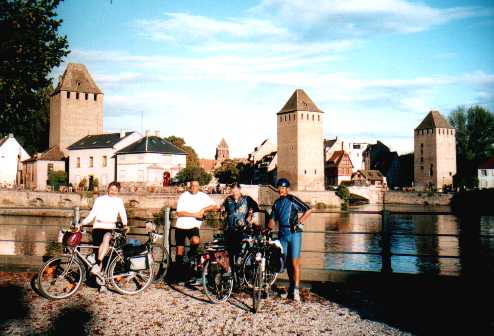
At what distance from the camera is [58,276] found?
626cm

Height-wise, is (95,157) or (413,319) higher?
(95,157)

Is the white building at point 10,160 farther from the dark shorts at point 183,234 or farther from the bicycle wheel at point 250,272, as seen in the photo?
the bicycle wheel at point 250,272

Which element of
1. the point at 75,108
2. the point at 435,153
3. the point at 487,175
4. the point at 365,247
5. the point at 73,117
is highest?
the point at 75,108

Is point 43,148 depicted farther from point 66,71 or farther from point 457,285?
point 457,285

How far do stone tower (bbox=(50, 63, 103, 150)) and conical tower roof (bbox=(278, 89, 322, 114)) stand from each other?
25.7 meters

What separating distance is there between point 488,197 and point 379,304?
58.0 m

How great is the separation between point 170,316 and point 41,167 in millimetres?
52983

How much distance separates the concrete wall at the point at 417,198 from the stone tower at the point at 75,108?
127 ft

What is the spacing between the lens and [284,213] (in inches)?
247

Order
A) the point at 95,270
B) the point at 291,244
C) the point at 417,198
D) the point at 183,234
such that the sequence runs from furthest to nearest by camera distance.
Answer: the point at 417,198 < the point at 183,234 < the point at 95,270 < the point at 291,244

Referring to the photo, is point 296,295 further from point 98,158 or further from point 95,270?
point 98,158

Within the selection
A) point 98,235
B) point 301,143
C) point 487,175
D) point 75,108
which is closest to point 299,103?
point 301,143

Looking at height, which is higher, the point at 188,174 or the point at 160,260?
the point at 188,174

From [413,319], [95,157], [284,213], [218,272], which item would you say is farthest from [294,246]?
[95,157]
